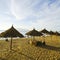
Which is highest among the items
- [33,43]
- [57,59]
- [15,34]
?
[15,34]

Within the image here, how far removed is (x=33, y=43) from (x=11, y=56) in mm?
6722

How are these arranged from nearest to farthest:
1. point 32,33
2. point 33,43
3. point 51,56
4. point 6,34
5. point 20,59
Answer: point 20,59 < point 51,56 < point 6,34 < point 33,43 < point 32,33

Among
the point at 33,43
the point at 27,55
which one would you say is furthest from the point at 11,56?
the point at 33,43

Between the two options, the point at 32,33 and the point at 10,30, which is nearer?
the point at 10,30

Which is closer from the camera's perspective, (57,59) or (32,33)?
(57,59)

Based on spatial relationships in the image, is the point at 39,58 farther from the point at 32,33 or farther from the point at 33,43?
the point at 32,33

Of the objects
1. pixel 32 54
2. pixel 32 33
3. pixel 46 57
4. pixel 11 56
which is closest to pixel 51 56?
pixel 46 57

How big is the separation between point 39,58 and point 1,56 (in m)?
4.52

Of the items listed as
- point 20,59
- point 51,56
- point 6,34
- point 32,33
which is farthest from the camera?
point 32,33

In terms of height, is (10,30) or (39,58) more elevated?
(10,30)

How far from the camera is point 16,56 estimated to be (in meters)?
16.3

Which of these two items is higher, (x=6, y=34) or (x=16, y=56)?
(x=6, y=34)

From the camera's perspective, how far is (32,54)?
17016 mm

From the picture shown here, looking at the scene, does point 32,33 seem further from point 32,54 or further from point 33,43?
point 32,54
